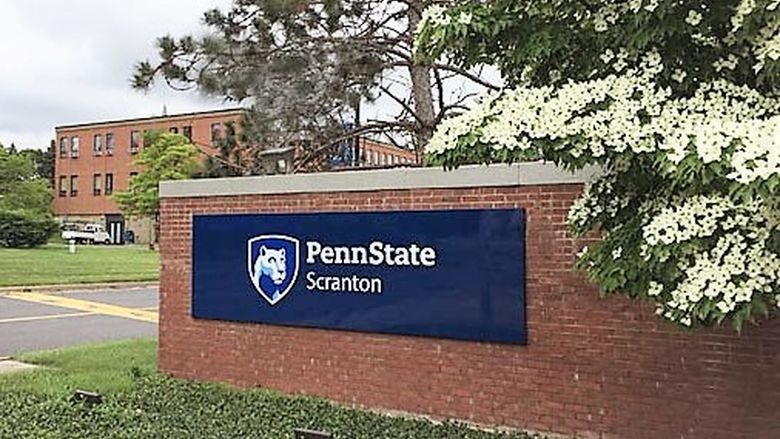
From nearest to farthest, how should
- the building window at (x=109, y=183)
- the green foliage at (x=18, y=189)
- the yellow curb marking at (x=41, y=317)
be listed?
the yellow curb marking at (x=41, y=317)
the green foliage at (x=18, y=189)
the building window at (x=109, y=183)

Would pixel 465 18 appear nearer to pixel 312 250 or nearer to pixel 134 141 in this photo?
pixel 312 250

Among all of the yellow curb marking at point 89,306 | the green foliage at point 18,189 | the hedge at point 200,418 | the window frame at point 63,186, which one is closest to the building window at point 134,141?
the window frame at point 63,186

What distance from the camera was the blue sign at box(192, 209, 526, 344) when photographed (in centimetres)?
702

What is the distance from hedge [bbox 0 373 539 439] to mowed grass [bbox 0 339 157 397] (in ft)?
1.15

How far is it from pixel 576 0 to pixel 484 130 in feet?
3.07

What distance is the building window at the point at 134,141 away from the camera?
2526 inches

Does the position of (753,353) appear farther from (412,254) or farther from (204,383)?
(204,383)

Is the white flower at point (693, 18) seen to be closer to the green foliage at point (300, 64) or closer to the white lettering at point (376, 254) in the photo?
the white lettering at point (376, 254)

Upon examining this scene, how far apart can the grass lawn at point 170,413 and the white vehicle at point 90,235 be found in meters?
51.6

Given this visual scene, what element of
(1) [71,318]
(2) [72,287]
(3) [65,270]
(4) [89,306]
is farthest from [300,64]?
(3) [65,270]

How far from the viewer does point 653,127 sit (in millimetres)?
3863

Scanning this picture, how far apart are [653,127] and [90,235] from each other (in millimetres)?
62587

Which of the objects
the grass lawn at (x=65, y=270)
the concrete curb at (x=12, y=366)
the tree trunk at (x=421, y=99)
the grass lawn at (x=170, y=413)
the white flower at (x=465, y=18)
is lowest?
the concrete curb at (x=12, y=366)

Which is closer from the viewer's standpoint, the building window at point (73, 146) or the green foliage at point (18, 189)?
the green foliage at point (18, 189)
